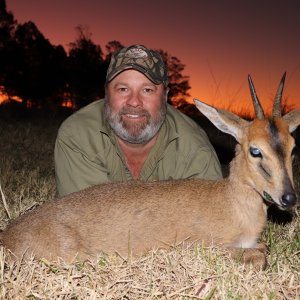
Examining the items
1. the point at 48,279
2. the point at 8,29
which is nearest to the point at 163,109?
the point at 48,279

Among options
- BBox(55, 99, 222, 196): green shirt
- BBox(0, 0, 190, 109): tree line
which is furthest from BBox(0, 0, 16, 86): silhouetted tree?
BBox(55, 99, 222, 196): green shirt

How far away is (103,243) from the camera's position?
4953mm

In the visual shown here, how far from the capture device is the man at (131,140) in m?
6.91

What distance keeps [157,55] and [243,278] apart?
4207 millimetres

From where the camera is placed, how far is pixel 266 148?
15.9ft

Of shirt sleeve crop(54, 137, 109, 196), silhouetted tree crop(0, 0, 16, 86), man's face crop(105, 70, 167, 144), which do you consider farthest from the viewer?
silhouetted tree crop(0, 0, 16, 86)

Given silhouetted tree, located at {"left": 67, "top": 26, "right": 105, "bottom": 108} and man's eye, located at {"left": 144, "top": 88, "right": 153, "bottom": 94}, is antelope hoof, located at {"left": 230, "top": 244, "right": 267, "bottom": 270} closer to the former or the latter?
man's eye, located at {"left": 144, "top": 88, "right": 153, "bottom": 94}

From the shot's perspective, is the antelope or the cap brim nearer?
the antelope

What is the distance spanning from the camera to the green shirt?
6.85 m

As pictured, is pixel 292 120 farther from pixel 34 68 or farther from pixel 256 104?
pixel 34 68

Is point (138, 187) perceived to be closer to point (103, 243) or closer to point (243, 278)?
point (103, 243)

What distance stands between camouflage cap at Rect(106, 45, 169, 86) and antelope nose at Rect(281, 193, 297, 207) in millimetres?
3078

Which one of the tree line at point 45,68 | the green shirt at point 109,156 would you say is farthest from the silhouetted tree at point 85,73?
the green shirt at point 109,156

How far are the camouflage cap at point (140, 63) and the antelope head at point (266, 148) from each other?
1.76 metres
